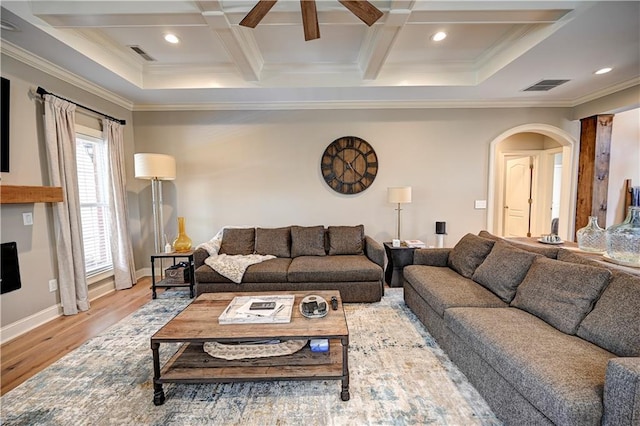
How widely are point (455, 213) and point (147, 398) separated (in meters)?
4.47

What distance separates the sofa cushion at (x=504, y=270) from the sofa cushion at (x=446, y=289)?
7 cm

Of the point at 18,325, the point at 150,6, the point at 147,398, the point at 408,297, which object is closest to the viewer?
the point at 147,398

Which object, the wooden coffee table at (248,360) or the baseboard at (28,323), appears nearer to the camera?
the wooden coffee table at (248,360)

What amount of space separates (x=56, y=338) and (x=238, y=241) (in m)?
2.03

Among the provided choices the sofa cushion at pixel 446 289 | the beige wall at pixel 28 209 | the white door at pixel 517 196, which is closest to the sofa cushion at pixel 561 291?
the sofa cushion at pixel 446 289

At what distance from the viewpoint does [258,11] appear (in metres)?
1.96

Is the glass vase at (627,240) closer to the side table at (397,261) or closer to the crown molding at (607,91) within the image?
the side table at (397,261)

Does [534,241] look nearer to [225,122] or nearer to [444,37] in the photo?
[444,37]

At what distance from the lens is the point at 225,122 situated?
4.43 m

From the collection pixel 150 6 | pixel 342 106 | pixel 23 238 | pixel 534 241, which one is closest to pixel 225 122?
pixel 342 106

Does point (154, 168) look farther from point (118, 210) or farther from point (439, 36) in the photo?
point (439, 36)

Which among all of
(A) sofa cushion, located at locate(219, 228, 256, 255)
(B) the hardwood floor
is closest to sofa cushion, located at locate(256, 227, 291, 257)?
(A) sofa cushion, located at locate(219, 228, 256, 255)

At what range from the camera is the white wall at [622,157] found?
431cm

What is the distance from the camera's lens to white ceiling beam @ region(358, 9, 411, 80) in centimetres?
237
